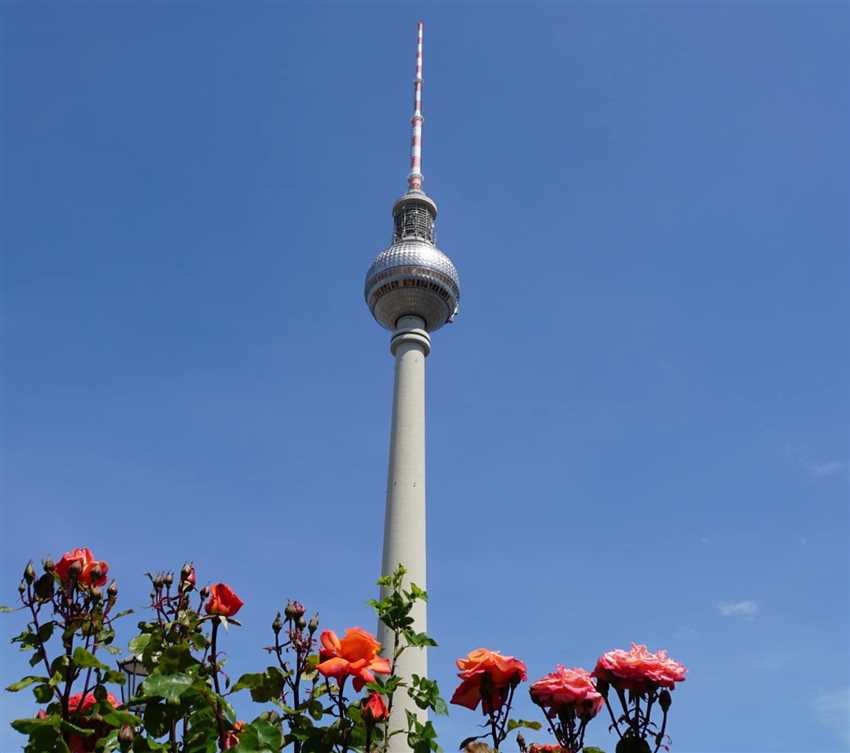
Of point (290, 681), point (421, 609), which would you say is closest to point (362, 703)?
point (290, 681)

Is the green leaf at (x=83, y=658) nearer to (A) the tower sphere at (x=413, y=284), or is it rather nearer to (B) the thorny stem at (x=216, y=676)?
(B) the thorny stem at (x=216, y=676)

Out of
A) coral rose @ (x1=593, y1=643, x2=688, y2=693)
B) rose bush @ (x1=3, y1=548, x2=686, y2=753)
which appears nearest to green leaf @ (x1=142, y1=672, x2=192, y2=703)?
rose bush @ (x1=3, y1=548, x2=686, y2=753)

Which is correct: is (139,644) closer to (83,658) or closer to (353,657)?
(83,658)

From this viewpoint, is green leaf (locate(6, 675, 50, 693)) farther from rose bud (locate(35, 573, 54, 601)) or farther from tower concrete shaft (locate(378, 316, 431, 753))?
tower concrete shaft (locate(378, 316, 431, 753))

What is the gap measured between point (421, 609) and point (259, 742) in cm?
4412

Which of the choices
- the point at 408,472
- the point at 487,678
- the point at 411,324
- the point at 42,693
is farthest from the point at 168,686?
the point at 411,324

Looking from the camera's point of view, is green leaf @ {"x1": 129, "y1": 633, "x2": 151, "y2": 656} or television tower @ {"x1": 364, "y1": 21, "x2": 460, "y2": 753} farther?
television tower @ {"x1": 364, "y1": 21, "x2": 460, "y2": 753}

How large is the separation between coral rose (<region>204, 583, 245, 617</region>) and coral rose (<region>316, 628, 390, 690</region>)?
0.57 metres

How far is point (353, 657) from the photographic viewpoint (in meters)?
4.58

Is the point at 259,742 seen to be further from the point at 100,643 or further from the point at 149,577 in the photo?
the point at 149,577

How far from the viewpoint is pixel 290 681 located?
4988 millimetres

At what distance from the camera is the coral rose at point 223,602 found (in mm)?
4852

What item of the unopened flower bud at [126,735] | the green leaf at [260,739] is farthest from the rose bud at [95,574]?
the green leaf at [260,739]

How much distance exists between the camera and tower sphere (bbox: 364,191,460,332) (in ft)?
187
